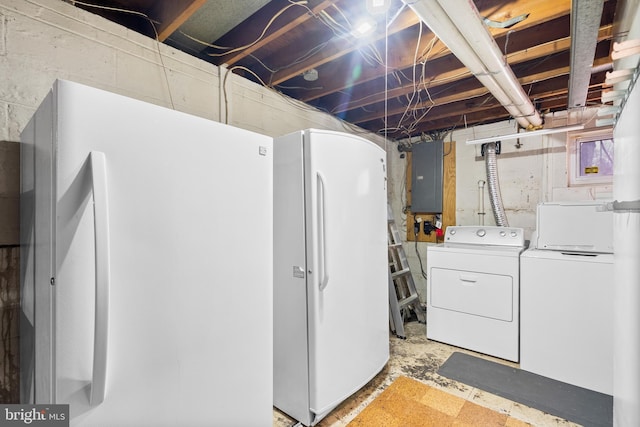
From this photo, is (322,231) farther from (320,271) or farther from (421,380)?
(421,380)

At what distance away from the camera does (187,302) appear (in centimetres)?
103

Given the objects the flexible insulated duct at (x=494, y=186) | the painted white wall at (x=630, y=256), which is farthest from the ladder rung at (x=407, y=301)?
the painted white wall at (x=630, y=256)

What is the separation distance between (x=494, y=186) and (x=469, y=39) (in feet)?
7.28

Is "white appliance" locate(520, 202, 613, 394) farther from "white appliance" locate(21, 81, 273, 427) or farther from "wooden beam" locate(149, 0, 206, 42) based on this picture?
"wooden beam" locate(149, 0, 206, 42)

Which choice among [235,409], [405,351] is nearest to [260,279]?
[235,409]

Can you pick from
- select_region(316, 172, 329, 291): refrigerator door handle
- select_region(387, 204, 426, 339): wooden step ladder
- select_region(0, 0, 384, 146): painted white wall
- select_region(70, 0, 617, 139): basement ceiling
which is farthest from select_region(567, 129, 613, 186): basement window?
select_region(0, 0, 384, 146): painted white wall

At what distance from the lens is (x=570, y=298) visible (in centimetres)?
221

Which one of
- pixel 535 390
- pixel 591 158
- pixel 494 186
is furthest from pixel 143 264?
pixel 591 158

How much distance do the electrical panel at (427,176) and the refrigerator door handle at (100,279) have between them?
3527 mm

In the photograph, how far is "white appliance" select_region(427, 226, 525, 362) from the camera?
8.25 feet

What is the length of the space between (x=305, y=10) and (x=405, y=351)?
285 centimetres

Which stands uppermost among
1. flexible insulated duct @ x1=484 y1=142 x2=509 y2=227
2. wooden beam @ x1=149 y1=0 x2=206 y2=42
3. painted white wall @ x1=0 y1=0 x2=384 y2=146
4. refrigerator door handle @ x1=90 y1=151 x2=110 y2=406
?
wooden beam @ x1=149 y1=0 x2=206 y2=42

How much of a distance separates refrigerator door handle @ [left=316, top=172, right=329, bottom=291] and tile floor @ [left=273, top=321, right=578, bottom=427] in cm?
90

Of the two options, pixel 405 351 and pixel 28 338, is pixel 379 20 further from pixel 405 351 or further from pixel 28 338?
pixel 405 351
